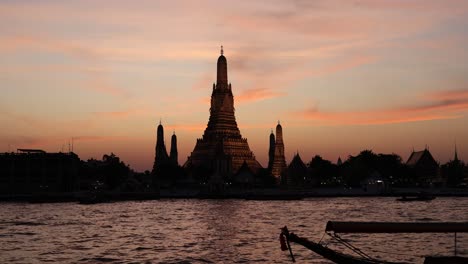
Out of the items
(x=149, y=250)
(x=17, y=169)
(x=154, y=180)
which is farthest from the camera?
(x=154, y=180)

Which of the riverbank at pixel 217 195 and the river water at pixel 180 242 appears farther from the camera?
the riverbank at pixel 217 195

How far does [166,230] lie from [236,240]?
1442 centimetres

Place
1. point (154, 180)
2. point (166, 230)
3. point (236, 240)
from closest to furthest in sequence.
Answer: point (236, 240)
point (166, 230)
point (154, 180)

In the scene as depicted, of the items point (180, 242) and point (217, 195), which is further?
point (217, 195)

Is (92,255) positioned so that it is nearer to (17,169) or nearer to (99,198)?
(99,198)

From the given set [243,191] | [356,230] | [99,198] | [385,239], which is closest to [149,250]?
[385,239]

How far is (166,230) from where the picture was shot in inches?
2788

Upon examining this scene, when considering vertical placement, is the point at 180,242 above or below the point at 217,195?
below

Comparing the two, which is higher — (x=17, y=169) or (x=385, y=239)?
(x=17, y=169)

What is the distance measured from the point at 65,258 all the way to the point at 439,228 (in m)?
26.4

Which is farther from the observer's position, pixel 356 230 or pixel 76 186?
pixel 76 186

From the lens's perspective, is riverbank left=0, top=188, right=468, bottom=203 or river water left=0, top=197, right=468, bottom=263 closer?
river water left=0, top=197, right=468, bottom=263

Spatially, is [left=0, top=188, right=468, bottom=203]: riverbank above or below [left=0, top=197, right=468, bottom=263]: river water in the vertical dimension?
above

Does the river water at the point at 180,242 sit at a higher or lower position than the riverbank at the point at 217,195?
lower
